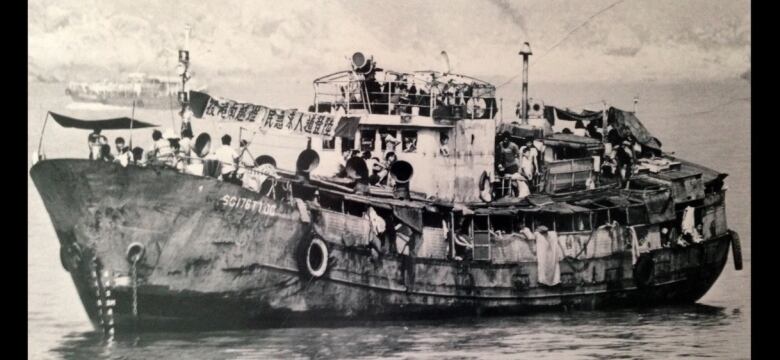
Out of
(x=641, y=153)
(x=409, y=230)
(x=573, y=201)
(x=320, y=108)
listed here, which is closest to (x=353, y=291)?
(x=409, y=230)

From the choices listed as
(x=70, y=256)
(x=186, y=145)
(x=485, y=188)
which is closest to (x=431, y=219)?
(x=485, y=188)

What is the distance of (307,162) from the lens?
685cm

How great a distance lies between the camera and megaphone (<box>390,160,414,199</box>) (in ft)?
22.7

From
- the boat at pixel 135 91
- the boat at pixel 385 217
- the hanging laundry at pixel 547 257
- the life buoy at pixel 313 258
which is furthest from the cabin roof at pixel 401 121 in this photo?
the boat at pixel 135 91

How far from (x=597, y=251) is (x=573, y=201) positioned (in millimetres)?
373

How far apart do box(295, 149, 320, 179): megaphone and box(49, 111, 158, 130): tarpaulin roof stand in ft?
3.35

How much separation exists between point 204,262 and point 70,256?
2.68ft

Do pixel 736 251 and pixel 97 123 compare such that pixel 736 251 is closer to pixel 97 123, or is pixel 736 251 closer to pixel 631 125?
pixel 631 125

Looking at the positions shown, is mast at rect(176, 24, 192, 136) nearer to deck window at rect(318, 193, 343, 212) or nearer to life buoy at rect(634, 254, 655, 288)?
deck window at rect(318, 193, 343, 212)

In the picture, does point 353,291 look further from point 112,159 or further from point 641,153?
point 641,153

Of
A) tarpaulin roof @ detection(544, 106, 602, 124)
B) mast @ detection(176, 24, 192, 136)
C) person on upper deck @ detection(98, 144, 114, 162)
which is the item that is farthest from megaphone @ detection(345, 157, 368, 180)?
person on upper deck @ detection(98, 144, 114, 162)

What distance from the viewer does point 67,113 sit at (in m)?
6.59

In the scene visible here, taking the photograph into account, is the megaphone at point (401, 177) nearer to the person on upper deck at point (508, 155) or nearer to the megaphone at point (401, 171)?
the megaphone at point (401, 171)
